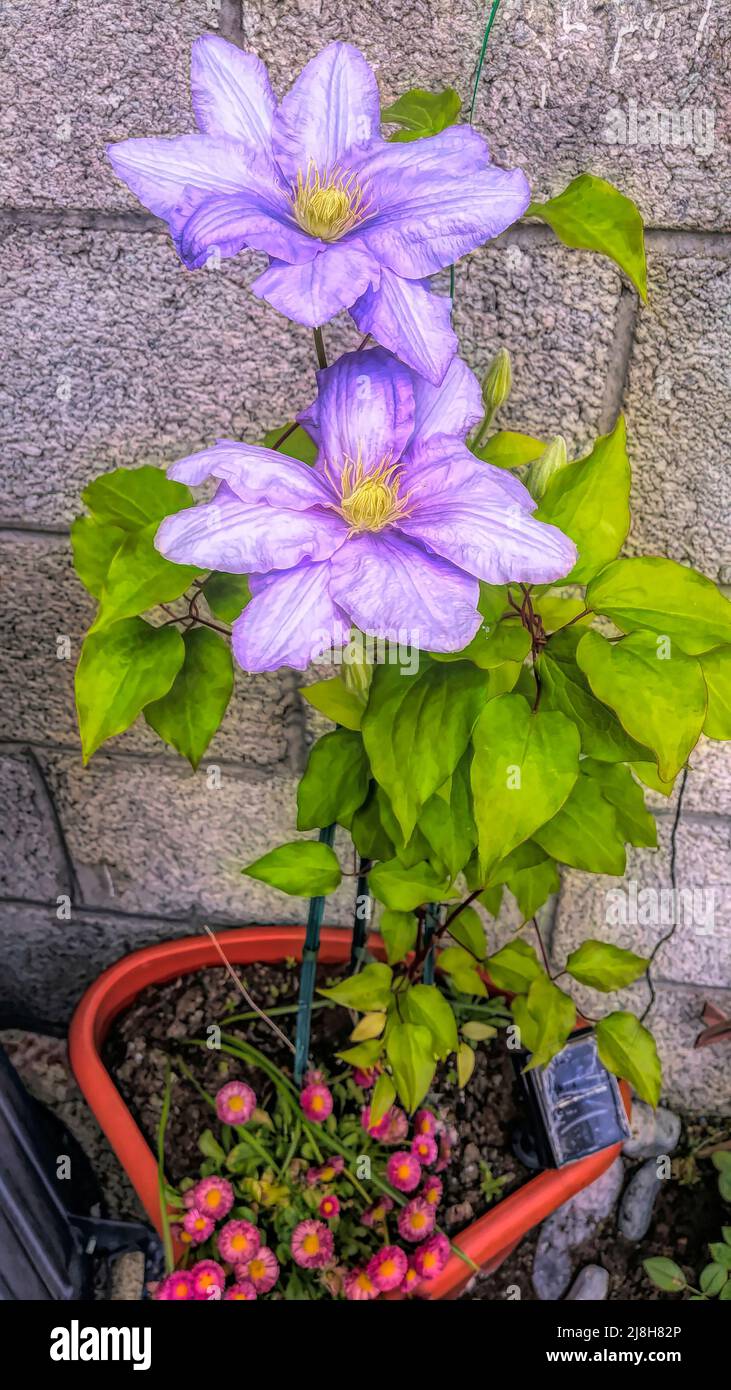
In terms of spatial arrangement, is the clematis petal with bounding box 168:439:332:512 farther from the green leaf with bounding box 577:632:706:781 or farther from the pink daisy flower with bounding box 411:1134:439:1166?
the pink daisy flower with bounding box 411:1134:439:1166

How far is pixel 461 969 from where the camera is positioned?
44.6 inches

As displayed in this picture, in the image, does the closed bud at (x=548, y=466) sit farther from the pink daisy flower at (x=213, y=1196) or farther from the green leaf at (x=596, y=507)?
the pink daisy flower at (x=213, y=1196)

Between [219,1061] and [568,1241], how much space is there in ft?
2.03

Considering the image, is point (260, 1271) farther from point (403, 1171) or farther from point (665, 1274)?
point (665, 1274)

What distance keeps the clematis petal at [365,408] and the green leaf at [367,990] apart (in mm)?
612

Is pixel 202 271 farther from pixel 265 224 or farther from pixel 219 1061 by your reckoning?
pixel 219 1061

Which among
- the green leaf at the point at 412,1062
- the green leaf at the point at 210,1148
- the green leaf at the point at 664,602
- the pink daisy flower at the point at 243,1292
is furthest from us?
the green leaf at the point at 210,1148

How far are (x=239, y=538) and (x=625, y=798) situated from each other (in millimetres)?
434

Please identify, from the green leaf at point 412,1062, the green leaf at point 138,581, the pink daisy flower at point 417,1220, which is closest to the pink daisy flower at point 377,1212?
the pink daisy flower at point 417,1220

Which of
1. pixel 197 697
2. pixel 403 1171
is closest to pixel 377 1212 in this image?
pixel 403 1171

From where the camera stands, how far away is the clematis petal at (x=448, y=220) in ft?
1.81

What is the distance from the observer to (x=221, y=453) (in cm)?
58

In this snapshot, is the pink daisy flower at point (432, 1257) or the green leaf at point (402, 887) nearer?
the green leaf at point (402, 887)

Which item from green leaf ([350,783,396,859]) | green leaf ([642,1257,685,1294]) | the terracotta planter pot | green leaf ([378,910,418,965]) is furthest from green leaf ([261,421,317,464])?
green leaf ([642,1257,685,1294])
